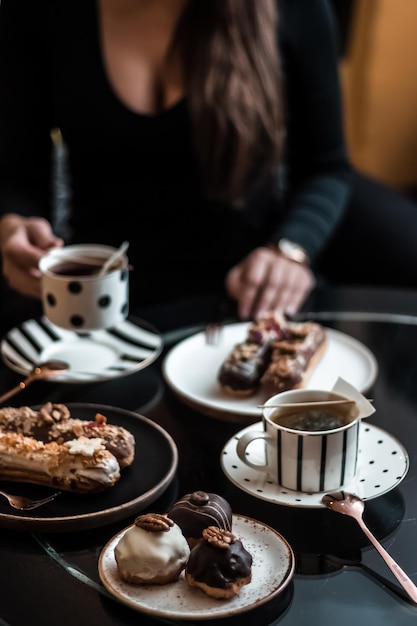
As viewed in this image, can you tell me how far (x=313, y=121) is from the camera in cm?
170

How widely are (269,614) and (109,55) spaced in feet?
3.99

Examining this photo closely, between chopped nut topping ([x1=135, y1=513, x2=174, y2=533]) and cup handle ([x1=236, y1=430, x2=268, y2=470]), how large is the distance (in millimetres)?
165

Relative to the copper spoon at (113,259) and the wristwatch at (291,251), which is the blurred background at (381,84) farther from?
the copper spoon at (113,259)

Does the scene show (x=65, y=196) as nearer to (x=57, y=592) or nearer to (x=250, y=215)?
(x=250, y=215)

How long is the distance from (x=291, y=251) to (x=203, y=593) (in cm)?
87

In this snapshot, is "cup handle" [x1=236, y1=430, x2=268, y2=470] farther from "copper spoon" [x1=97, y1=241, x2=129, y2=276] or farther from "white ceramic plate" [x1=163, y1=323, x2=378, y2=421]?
"copper spoon" [x1=97, y1=241, x2=129, y2=276]

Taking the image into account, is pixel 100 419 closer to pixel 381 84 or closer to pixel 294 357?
pixel 294 357

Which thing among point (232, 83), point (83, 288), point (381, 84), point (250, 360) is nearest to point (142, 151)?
point (232, 83)

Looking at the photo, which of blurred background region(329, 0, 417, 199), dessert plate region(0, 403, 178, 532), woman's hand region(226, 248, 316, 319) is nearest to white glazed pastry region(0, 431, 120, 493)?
dessert plate region(0, 403, 178, 532)

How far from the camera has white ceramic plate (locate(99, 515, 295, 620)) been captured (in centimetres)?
69

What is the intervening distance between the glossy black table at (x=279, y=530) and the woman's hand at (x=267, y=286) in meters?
0.29

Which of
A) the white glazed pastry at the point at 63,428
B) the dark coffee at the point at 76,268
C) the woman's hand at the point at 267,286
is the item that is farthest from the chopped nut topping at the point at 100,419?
the woman's hand at the point at 267,286

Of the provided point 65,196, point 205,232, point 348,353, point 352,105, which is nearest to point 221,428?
point 348,353

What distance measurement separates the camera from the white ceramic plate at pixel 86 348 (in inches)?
45.8
